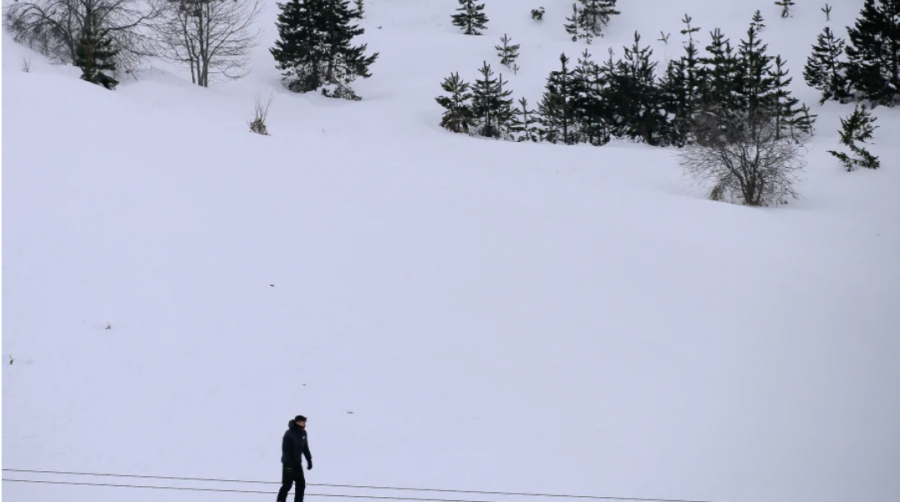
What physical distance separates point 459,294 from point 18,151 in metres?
10.9

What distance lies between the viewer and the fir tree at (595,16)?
162 ft

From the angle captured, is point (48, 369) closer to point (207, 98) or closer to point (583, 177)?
point (583, 177)

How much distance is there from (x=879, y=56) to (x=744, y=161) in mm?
16700

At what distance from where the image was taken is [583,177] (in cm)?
2569

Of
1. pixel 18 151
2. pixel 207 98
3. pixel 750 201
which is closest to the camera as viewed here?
pixel 18 151

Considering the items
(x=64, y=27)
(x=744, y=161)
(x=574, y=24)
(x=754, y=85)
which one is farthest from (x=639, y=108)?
(x=64, y=27)

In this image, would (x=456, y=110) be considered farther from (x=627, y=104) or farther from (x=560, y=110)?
(x=627, y=104)

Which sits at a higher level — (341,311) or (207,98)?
(207,98)

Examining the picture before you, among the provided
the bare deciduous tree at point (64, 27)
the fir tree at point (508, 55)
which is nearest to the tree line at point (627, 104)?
the fir tree at point (508, 55)

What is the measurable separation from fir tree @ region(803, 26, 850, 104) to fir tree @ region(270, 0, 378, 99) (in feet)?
79.1

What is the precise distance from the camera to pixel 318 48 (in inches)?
1467

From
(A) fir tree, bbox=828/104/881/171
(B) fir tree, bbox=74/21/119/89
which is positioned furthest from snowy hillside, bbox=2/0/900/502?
(B) fir tree, bbox=74/21/119/89

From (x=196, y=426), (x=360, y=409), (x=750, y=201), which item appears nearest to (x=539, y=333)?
(x=360, y=409)

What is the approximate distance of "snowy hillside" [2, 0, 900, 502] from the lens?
962cm
